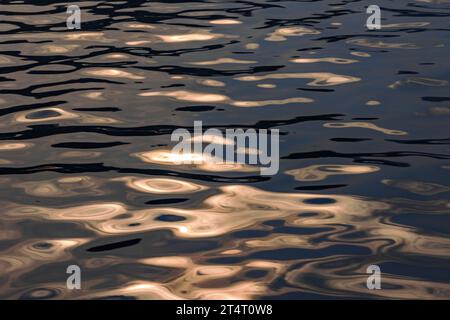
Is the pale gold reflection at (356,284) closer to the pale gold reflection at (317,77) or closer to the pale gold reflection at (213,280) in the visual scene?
the pale gold reflection at (213,280)

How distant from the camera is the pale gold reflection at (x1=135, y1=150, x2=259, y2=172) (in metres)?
5.11

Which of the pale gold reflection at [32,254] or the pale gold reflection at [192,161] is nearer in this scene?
the pale gold reflection at [32,254]

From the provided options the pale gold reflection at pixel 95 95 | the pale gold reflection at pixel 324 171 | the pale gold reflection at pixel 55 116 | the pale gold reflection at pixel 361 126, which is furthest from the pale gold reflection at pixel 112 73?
the pale gold reflection at pixel 324 171

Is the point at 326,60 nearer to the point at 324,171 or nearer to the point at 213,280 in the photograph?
the point at 324,171

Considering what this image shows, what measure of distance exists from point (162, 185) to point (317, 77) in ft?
7.41

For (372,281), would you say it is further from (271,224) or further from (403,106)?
(403,106)

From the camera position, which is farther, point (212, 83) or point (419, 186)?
point (212, 83)

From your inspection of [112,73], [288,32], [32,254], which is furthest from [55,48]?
[32,254]

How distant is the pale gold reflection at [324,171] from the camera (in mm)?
4984

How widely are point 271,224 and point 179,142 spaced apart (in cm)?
129

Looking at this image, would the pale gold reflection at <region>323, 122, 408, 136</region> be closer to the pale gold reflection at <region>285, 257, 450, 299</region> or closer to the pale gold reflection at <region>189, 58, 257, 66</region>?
the pale gold reflection at <region>189, 58, 257, 66</region>

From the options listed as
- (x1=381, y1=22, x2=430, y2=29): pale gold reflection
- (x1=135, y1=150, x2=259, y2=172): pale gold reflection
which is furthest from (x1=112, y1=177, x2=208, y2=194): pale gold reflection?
(x1=381, y1=22, x2=430, y2=29): pale gold reflection

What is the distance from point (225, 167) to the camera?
5.13 metres

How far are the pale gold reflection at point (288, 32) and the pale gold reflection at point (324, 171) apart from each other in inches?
110
